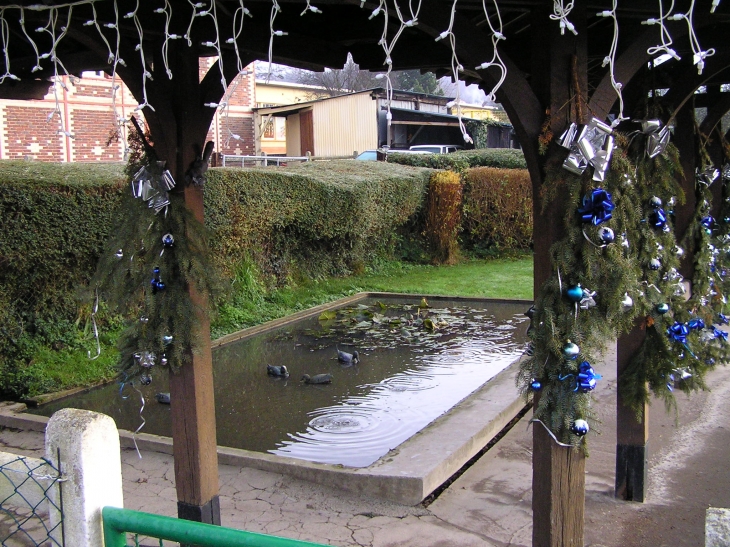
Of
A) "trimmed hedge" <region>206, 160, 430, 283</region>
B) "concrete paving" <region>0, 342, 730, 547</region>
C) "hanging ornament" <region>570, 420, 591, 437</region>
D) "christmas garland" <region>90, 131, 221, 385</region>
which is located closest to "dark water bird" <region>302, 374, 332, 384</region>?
"concrete paving" <region>0, 342, 730, 547</region>

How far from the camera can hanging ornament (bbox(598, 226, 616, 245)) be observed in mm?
3164

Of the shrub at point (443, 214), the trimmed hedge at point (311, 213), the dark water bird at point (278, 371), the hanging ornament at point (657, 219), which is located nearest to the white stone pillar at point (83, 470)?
the hanging ornament at point (657, 219)

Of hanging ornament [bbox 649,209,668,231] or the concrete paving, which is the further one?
the concrete paving

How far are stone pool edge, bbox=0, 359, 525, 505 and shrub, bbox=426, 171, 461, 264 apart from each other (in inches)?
412

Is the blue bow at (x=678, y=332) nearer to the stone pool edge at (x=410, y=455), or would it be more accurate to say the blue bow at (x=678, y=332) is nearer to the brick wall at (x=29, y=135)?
the stone pool edge at (x=410, y=455)

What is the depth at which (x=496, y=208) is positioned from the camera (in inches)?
708

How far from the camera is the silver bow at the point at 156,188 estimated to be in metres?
3.96

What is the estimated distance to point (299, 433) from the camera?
6488mm

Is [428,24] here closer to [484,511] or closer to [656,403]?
[484,511]

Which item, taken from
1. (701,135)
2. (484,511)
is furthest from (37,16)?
(701,135)

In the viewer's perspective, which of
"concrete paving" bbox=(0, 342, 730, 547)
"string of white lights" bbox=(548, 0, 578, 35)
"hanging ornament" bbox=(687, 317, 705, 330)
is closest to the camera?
"string of white lights" bbox=(548, 0, 578, 35)

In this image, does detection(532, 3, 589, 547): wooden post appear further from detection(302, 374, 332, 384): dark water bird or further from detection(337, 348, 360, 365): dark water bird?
detection(337, 348, 360, 365): dark water bird

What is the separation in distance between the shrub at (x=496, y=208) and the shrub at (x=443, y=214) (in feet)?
2.17

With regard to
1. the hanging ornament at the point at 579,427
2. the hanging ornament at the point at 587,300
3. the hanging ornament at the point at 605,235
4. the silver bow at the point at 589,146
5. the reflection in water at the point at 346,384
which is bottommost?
the reflection in water at the point at 346,384
